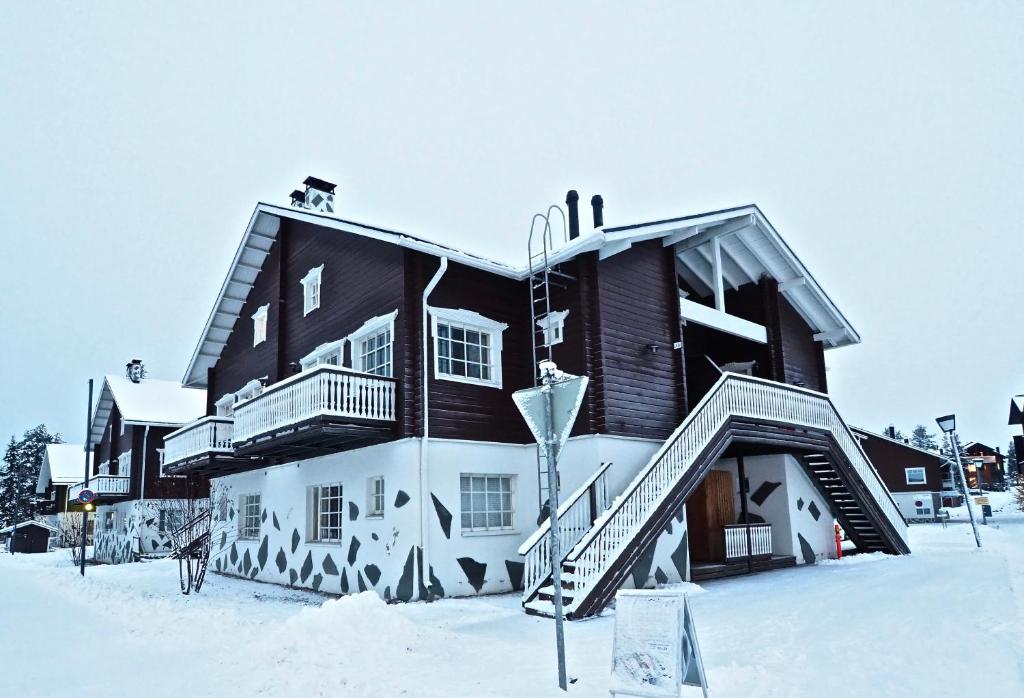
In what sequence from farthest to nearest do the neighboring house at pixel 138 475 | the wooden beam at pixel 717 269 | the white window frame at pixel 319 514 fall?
1. the neighboring house at pixel 138 475
2. the wooden beam at pixel 717 269
3. the white window frame at pixel 319 514

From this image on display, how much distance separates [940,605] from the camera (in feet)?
35.9

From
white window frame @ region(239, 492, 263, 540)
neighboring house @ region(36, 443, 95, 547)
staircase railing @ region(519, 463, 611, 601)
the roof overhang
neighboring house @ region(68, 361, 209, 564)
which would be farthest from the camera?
neighboring house @ region(36, 443, 95, 547)

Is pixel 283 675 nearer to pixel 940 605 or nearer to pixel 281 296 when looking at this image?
pixel 940 605

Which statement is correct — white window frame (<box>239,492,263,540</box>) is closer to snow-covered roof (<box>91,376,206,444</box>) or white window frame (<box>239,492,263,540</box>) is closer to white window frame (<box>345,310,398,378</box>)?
white window frame (<box>345,310,398,378</box>)

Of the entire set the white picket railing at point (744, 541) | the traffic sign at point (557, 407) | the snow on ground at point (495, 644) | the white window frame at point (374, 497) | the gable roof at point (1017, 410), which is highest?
the gable roof at point (1017, 410)

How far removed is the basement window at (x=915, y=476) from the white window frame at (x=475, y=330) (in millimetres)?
38277

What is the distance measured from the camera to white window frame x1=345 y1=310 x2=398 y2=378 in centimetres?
1518

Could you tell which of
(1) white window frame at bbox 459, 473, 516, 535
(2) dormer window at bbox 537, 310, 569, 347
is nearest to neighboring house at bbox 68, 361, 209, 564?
(1) white window frame at bbox 459, 473, 516, 535

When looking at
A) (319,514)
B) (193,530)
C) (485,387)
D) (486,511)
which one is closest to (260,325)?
(193,530)

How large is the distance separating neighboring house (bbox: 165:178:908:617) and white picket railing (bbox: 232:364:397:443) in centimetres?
4

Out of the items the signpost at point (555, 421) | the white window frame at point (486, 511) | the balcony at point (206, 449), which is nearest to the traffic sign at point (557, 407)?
the signpost at point (555, 421)

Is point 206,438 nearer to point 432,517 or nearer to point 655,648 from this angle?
point 432,517

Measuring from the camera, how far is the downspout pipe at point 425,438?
45.5 feet

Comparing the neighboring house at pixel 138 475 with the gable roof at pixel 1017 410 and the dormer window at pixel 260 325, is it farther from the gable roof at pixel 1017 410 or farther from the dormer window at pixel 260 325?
the gable roof at pixel 1017 410
